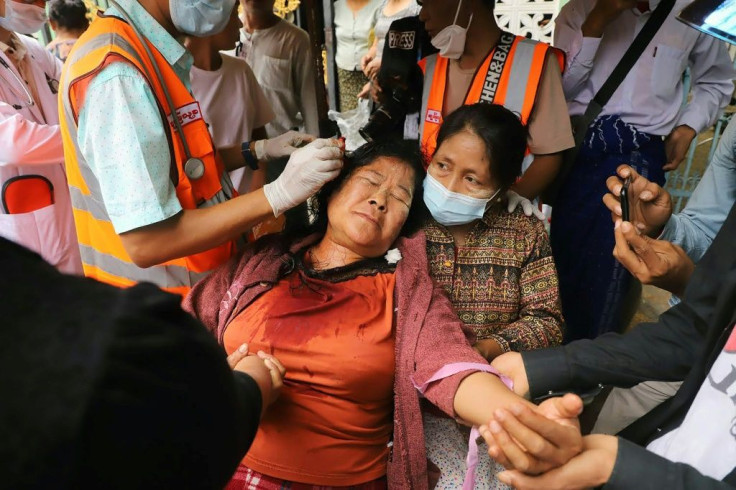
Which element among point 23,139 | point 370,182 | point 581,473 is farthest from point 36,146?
point 581,473

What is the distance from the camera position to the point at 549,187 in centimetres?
281

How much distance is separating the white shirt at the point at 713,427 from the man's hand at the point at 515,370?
405mm

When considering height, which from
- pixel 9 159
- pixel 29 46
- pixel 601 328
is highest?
pixel 29 46

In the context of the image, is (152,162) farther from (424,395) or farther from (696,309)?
(696,309)

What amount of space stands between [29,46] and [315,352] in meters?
2.61

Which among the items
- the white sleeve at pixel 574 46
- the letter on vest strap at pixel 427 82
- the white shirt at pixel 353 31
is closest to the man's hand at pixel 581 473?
the letter on vest strap at pixel 427 82

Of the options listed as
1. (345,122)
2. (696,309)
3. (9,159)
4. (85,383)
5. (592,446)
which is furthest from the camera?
(345,122)

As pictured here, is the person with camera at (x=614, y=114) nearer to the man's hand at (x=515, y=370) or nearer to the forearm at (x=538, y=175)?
the forearm at (x=538, y=175)

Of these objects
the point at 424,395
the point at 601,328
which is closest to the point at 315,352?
the point at 424,395

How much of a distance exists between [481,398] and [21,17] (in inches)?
119

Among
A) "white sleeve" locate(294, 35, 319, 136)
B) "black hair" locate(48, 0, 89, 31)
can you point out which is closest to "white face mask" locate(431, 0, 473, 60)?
"white sleeve" locate(294, 35, 319, 136)

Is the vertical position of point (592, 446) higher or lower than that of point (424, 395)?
higher

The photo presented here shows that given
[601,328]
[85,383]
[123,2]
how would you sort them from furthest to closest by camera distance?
[601,328]
[123,2]
[85,383]

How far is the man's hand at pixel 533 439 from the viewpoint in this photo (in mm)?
1007
